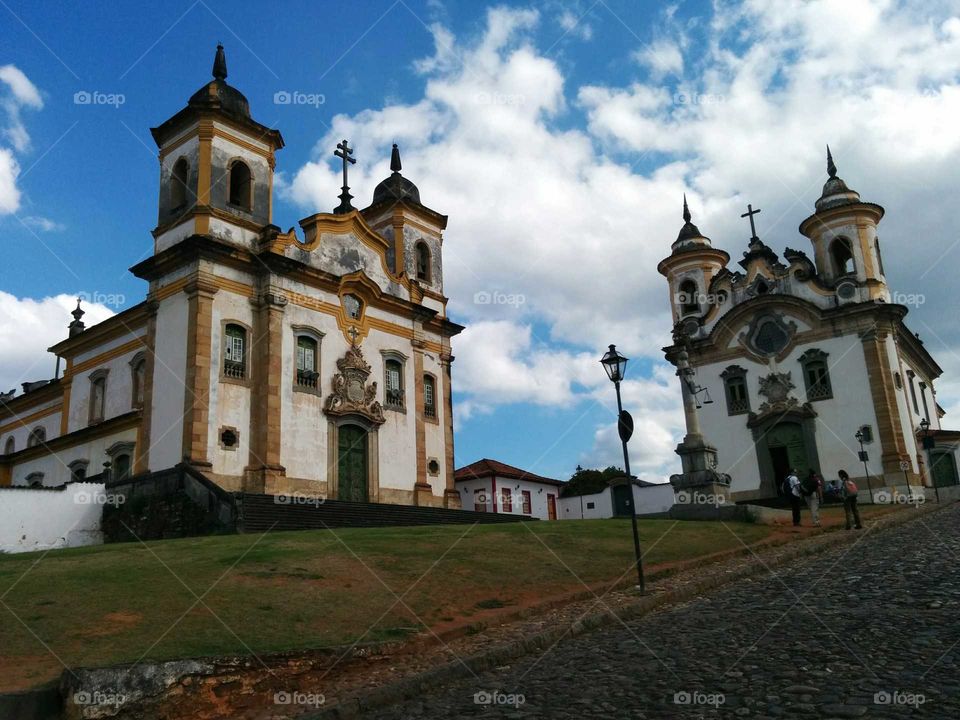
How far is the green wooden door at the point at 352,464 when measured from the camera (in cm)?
2384

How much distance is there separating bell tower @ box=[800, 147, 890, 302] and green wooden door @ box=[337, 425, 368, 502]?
20.0 m

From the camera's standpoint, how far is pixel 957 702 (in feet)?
17.2

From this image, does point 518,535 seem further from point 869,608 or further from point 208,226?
point 208,226

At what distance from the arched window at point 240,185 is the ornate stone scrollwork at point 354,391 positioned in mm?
5241

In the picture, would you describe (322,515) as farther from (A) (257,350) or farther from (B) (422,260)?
(B) (422,260)

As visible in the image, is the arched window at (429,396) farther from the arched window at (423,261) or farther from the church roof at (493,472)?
the church roof at (493,472)

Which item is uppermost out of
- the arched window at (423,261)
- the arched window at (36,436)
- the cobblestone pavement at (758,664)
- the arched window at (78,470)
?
the arched window at (423,261)

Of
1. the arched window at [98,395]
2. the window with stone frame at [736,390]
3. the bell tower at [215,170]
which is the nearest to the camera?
the bell tower at [215,170]

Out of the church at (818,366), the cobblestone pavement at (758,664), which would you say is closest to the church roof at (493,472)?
the church at (818,366)

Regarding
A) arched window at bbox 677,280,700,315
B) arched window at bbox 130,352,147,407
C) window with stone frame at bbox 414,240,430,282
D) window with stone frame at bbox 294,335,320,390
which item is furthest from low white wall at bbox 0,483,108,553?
arched window at bbox 677,280,700,315

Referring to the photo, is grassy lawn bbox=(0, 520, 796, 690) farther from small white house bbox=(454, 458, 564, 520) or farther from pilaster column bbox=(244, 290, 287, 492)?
small white house bbox=(454, 458, 564, 520)

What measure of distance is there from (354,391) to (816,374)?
1854cm

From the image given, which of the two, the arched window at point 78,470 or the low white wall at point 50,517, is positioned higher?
the arched window at point 78,470

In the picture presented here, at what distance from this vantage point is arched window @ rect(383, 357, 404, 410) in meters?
26.2
